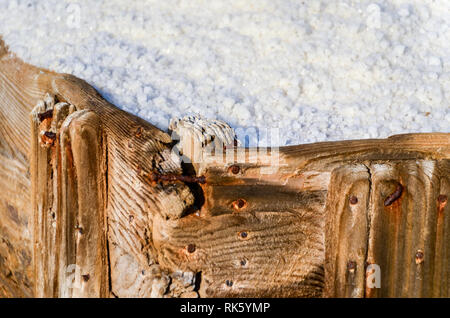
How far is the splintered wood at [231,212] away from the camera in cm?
152

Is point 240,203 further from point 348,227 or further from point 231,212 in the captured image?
point 348,227

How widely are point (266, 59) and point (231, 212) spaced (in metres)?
0.61

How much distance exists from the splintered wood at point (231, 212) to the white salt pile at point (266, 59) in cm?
15

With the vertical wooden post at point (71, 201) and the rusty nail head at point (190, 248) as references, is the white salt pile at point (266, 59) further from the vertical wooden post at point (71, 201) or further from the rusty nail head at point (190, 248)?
the rusty nail head at point (190, 248)

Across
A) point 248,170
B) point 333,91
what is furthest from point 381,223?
point 333,91

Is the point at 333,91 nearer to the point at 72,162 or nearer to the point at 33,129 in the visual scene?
the point at 72,162

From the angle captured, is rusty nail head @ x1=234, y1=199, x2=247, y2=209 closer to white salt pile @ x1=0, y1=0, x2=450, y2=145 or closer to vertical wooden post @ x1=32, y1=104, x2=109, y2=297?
white salt pile @ x1=0, y1=0, x2=450, y2=145

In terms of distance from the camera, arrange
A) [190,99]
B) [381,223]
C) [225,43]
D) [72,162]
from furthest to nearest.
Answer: [225,43]
[190,99]
[72,162]
[381,223]

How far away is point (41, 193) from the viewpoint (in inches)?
68.1

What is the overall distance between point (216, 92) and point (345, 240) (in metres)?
0.65

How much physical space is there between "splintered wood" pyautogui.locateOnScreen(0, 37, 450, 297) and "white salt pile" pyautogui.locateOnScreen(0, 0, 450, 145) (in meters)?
0.15

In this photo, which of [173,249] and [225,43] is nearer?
[173,249]

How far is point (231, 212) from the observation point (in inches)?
62.4

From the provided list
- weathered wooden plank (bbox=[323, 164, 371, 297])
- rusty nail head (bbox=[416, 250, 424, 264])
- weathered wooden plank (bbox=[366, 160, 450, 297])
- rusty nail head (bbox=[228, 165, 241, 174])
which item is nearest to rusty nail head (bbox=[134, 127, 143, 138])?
rusty nail head (bbox=[228, 165, 241, 174])
